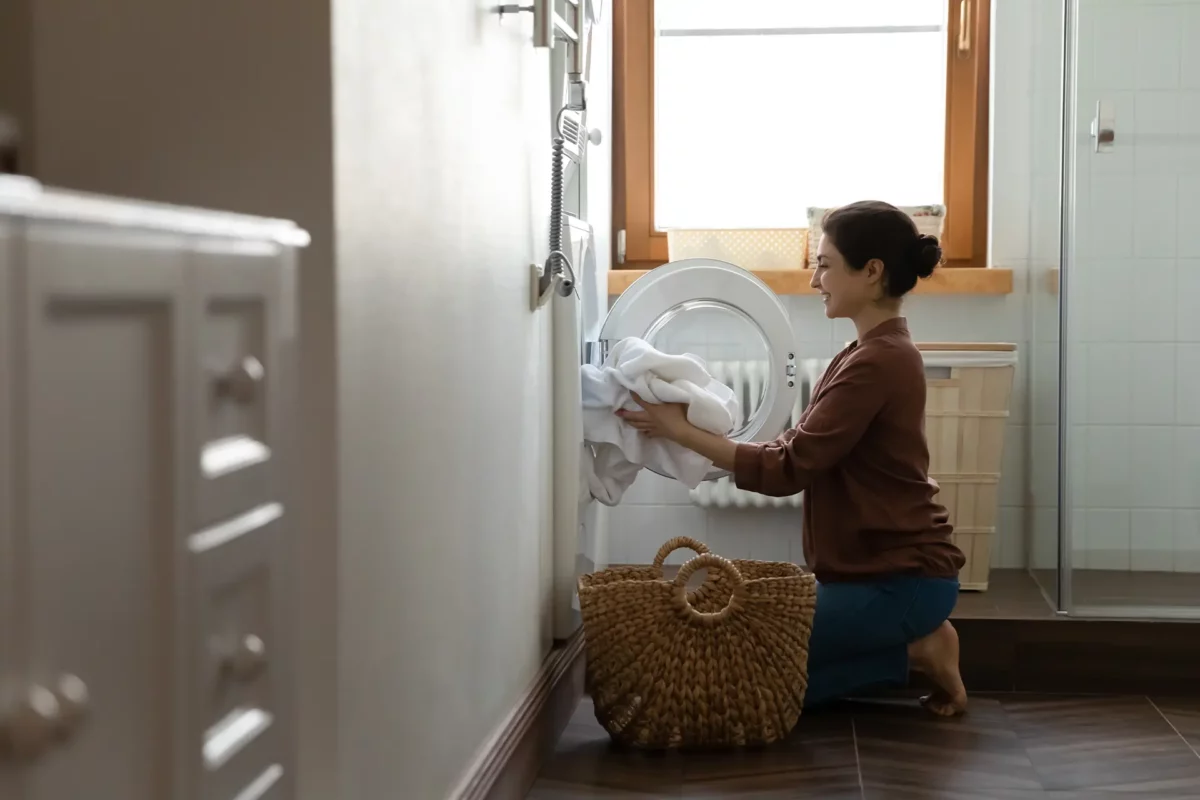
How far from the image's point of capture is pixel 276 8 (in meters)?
1.25

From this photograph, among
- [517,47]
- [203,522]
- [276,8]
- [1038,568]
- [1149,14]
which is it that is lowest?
[1038,568]

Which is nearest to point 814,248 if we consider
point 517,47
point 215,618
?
point 517,47

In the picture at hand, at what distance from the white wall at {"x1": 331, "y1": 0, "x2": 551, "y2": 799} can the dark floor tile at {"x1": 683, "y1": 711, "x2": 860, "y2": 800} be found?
35 cm

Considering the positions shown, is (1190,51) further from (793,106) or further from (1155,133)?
(793,106)

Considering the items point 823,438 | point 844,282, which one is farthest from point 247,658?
point 844,282

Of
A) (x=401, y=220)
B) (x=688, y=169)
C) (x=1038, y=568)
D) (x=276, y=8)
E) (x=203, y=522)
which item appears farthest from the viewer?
(x=688, y=169)

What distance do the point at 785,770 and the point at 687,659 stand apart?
250mm

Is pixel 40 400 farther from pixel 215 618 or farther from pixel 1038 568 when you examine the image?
pixel 1038 568

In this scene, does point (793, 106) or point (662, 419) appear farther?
point (793, 106)

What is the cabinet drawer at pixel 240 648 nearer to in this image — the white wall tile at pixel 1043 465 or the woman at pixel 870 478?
the woman at pixel 870 478

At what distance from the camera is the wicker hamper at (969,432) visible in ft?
10.3

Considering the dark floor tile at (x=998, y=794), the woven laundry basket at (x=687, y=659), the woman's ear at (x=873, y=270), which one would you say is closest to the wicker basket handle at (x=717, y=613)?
the woven laundry basket at (x=687, y=659)

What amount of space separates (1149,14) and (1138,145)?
293 mm

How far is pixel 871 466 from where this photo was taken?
2.61 m
